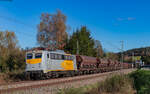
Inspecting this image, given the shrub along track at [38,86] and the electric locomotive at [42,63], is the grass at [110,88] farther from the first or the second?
the electric locomotive at [42,63]

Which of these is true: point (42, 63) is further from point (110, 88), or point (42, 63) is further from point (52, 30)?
point (52, 30)

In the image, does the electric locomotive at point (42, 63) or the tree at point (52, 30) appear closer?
the electric locomotive at point (42, 63)

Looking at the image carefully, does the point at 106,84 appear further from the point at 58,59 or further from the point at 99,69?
the point at 99,69

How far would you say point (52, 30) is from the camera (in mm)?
44875

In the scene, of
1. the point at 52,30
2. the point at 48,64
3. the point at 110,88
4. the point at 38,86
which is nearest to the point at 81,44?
the point at 52,30

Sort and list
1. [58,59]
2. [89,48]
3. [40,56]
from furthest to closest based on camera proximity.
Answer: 1. [89,48]
2. [58,59]
3. [40,56]

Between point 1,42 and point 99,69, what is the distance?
2423 centimetres

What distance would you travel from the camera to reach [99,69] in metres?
39.8

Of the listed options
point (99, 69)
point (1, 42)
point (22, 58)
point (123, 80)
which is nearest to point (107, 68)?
point (99, 69)

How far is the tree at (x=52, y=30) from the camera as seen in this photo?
44.7 m

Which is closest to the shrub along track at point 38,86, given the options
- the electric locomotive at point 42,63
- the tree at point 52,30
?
the electric locomotive at point 42,63

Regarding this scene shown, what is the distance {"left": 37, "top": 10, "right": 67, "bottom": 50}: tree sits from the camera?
44719 mm

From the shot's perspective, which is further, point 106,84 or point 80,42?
point 80,42

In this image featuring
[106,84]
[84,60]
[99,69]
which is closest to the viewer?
[106,84]
